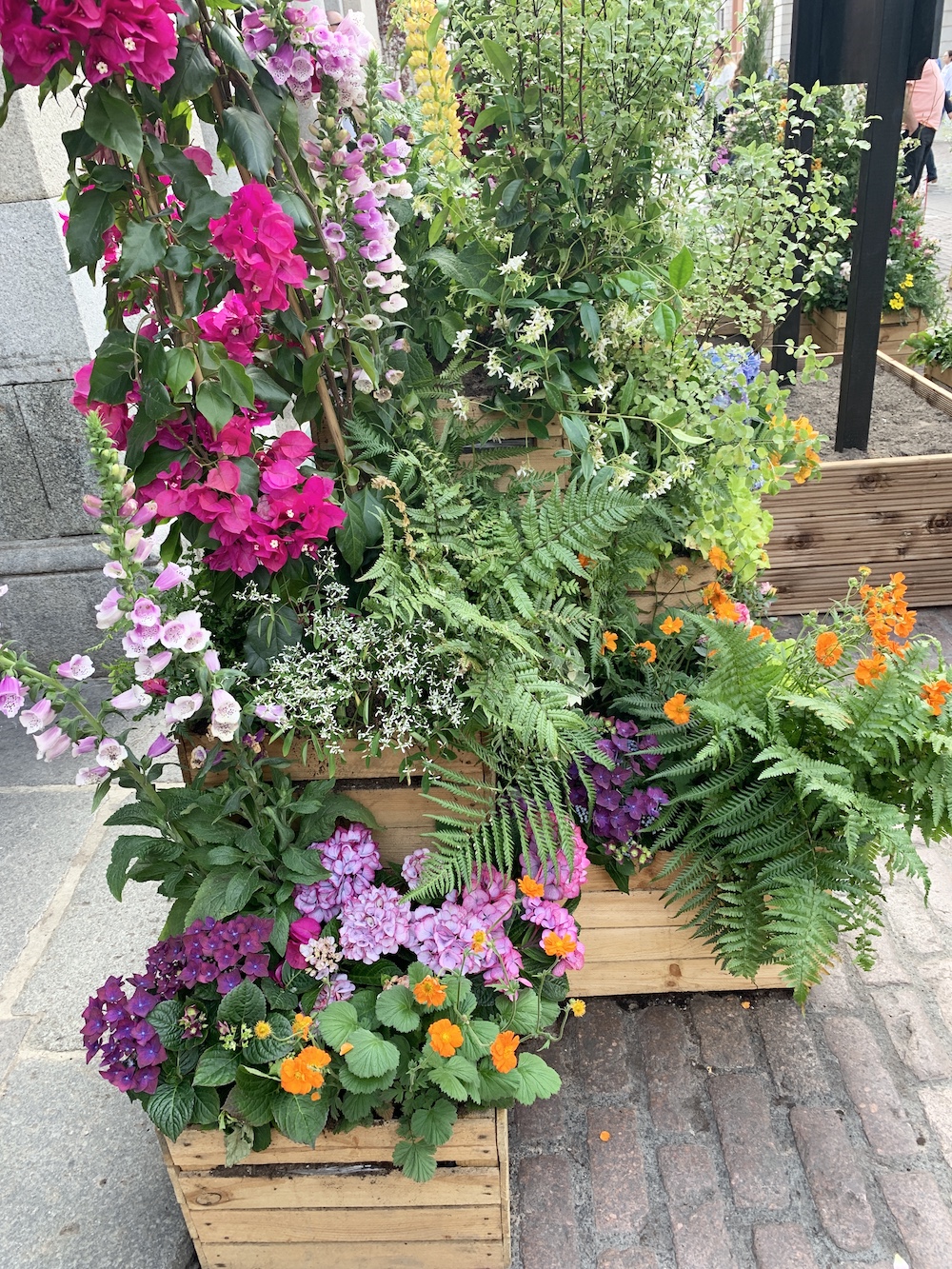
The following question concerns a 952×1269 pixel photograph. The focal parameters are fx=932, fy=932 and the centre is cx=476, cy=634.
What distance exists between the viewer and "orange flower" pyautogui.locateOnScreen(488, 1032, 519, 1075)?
1.53m

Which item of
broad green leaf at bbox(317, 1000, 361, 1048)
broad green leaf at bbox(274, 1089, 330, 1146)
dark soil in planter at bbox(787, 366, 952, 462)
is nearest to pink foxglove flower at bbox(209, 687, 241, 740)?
broad green leaf at bbox(317, 1000, 361, 1048)

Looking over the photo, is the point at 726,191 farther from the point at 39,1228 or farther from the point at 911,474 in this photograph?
the point at 39,1228

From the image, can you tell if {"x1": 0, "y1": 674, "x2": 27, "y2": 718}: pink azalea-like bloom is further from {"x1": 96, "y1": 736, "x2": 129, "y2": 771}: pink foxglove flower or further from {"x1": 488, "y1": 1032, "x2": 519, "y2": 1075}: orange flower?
{"x1": 488, "y1": 1032, "x2": 519, "y2": 1075}: orange flower

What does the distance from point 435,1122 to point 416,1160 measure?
0.21 ft

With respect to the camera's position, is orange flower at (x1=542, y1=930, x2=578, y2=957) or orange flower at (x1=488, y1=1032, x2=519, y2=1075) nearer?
orange flower at (x1=488, y1=1032, x2=519, y2=1075)

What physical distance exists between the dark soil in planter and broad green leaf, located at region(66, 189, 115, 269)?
10.3ft

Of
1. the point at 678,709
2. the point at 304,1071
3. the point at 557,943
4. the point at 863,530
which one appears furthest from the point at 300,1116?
the point at 863,530

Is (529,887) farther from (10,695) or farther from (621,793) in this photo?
(10,695)

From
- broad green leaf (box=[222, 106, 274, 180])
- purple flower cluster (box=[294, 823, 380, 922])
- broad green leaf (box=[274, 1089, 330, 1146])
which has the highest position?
broad green leaf (box=[222, 106, 274, 180])

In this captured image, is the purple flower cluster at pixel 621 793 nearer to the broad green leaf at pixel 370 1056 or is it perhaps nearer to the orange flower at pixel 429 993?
the orange flower at pixel 429 993

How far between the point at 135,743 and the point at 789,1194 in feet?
7.95

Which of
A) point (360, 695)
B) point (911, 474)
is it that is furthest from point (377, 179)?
point (911, 474)

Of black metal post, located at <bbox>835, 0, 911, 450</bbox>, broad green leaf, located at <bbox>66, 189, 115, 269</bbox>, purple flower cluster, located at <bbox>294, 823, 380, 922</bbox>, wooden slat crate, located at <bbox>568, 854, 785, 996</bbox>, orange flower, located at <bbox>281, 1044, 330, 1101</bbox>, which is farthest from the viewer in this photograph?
black metal post, located at <bbox>835, 0, 911, 450</bbox>

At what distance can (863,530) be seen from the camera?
12.1 ft
